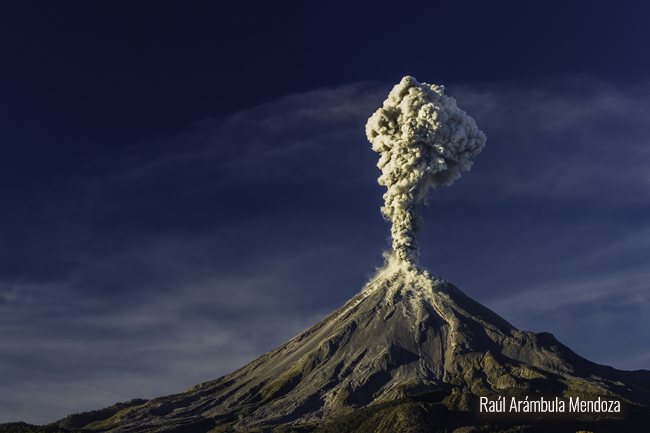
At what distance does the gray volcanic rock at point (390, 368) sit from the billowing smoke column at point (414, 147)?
1049cm

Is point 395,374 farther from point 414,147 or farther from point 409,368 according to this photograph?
point 414,147

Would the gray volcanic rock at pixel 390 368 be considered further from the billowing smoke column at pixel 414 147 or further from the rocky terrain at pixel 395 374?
the billowing smoke column at pixel 414 147

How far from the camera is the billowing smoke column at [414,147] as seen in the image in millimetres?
116562

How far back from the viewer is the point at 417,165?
117375 millimetres

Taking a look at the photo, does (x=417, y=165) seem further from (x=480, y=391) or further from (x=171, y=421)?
(x=171, y=421)

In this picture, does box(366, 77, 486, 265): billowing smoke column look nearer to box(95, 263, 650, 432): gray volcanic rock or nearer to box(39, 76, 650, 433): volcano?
box(39, 76, 650, 433): volcano

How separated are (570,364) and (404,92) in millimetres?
56956

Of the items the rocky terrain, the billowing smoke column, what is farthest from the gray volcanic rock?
the billowing smoke column

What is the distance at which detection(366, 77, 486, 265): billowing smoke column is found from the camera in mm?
116562

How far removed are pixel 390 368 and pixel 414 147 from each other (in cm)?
4242

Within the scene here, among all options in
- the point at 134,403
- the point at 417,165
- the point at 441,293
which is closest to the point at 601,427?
the point at 441,293

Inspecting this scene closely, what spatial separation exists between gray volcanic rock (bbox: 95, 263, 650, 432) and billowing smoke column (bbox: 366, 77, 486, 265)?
10.5 metres

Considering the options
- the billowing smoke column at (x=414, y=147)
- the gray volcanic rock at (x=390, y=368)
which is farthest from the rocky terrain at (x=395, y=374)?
the billowing smoke column at (x=414, y=147)

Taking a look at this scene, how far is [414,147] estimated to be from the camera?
386 feet
